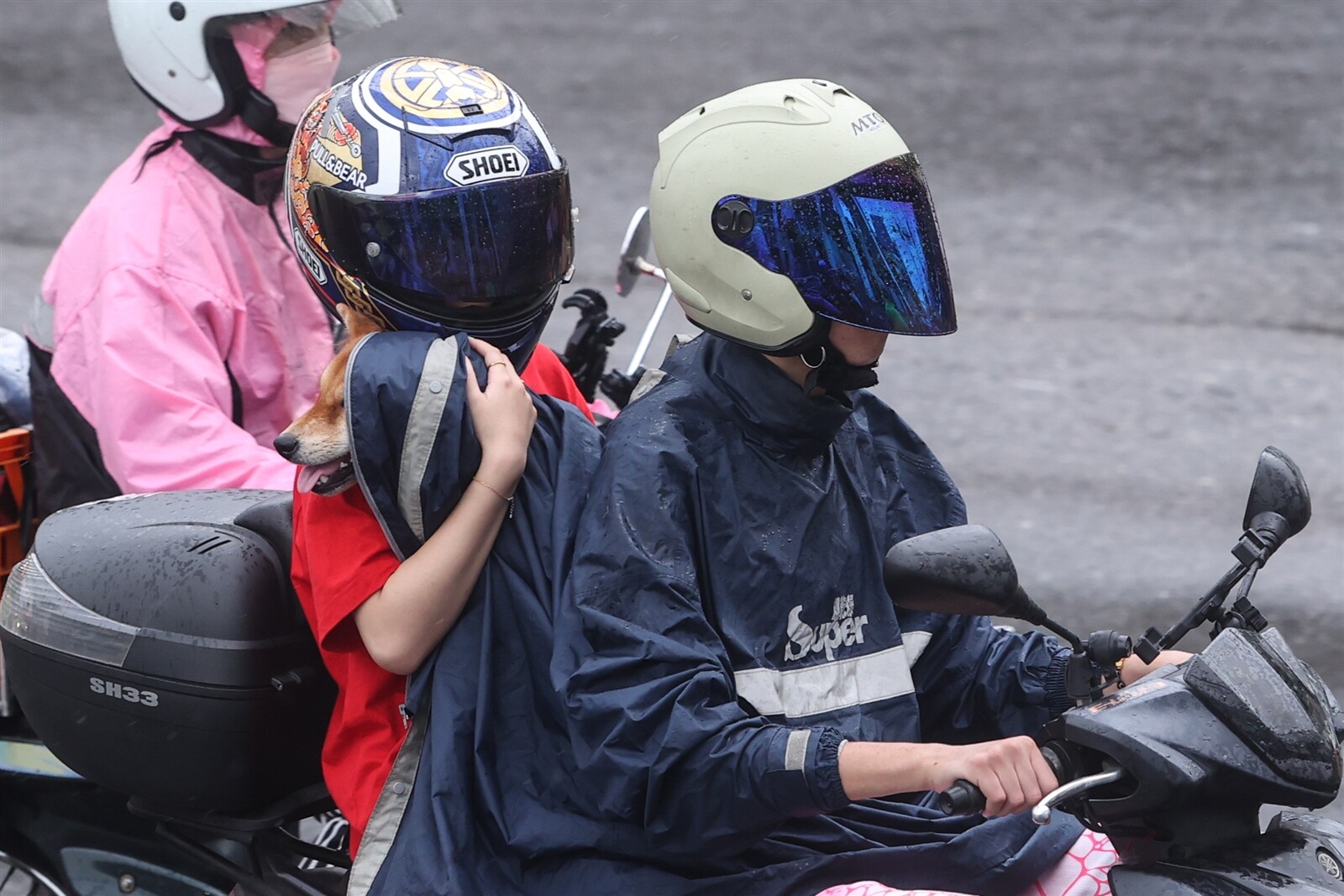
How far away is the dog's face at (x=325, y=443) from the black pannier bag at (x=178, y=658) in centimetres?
26

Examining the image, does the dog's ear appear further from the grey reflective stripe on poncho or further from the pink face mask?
the pink face mask

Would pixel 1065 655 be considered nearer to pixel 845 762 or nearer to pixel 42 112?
pixel 845 762

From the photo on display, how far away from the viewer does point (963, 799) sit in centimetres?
198

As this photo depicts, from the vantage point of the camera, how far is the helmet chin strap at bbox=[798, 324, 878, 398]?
239cm

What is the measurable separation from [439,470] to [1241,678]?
1.01 m

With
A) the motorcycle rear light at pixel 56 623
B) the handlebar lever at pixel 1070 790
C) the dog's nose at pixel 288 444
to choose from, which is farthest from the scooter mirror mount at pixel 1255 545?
the motorcycle rear light at pixel 56 623

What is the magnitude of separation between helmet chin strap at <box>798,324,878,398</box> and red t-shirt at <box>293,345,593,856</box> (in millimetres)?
601

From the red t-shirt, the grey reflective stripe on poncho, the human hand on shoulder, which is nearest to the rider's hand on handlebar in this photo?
the grey reflective stripe on poncho

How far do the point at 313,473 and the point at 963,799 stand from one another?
960mm

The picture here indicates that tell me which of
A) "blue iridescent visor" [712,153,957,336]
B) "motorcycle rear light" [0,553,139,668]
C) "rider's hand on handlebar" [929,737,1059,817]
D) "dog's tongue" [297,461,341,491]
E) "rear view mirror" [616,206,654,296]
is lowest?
"motorcycle rear light" [0,553,139,668]

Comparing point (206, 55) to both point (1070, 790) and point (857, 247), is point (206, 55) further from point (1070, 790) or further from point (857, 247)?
point (1070, 790)

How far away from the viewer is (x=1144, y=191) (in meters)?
8.75

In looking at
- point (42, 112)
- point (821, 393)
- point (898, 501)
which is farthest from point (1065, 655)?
point (42, 112)

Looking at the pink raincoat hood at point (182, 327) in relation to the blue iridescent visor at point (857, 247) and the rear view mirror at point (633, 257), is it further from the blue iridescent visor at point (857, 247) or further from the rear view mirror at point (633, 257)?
the blue iridescent visor at point (857, 247)
